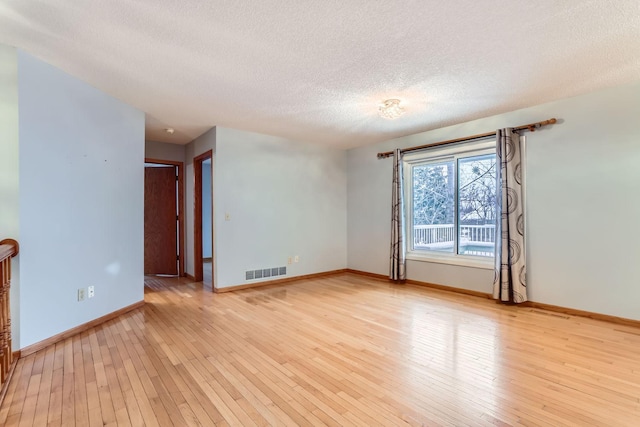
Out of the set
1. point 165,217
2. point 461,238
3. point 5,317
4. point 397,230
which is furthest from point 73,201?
point 461,238

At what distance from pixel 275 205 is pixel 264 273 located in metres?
1.11

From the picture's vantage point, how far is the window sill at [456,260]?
4.10 m

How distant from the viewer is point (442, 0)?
1.77m

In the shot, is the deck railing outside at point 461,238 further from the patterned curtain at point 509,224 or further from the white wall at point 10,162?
the white wall at point 10,162

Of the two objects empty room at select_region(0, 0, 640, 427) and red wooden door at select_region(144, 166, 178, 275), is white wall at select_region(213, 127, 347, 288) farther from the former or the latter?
red wooden door at select_region(144, 166, 178, 275)

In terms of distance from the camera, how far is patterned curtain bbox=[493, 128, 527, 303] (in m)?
3.68

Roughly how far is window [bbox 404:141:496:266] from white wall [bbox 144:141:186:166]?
13.2 feet

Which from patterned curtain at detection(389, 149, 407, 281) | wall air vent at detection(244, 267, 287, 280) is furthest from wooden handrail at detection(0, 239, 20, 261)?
patterned curtain at detection(389, 149, 407, 281)

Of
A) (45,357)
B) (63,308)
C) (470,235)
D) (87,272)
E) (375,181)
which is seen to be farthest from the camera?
(375,181)

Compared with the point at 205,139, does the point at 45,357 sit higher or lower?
lower

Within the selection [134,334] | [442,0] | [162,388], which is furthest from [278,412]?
[442,0]

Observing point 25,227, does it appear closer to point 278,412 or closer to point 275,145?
point 278,412

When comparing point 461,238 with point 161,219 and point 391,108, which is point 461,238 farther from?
point 161,219

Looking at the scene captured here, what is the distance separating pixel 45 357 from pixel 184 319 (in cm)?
112
